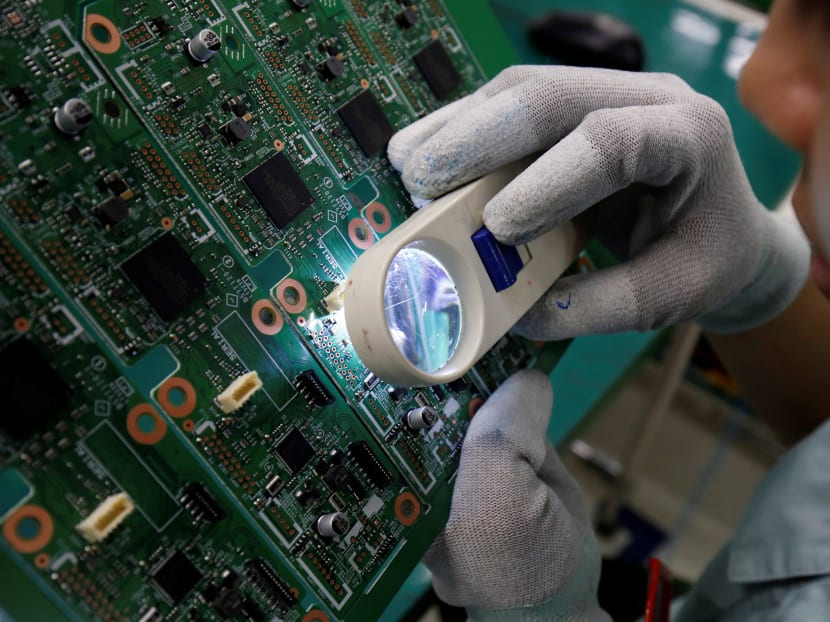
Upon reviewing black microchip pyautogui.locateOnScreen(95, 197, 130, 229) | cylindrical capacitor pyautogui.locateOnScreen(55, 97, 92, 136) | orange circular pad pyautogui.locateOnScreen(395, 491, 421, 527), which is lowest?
orange circular pad pyautogui.locateOnScreen(395, 491, 421, 527)

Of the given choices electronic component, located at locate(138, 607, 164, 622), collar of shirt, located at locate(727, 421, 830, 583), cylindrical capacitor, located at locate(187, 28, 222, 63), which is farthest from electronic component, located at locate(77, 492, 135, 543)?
collar of shirt, located at locate(727, 421, 830, 583)

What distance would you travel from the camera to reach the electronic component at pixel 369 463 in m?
1.00

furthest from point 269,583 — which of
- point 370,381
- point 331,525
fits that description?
point 370,381

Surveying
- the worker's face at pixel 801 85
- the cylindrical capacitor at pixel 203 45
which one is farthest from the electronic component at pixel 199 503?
the worker's face at pixel 801 85

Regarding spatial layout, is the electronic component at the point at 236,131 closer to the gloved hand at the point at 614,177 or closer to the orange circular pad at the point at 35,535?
the gloved hand at the point at 614,177

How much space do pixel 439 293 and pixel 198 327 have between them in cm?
37

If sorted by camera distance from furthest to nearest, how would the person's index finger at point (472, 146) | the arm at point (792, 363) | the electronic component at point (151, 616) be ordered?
the arm at point (792, 363) → the person's index finger at point (472, 146) → the electronic component at point (151, 616)

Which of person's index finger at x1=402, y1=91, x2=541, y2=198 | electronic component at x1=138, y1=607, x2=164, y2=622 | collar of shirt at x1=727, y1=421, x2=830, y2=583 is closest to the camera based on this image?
electronic component at x1=138, y1=607, x2=164, y2=622

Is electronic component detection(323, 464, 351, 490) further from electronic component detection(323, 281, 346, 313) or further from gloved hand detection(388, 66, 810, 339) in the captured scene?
gloved hand detection(388, 66, 810, 339)

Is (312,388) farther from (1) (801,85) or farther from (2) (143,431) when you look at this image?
(1) (801,85)

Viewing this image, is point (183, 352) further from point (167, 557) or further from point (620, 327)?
point (620, 327)

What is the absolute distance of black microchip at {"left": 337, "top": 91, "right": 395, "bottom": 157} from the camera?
1.09m

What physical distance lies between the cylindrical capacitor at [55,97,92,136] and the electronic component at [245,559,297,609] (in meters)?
0.61

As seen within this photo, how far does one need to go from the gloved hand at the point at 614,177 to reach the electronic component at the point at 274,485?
19.7 inches
